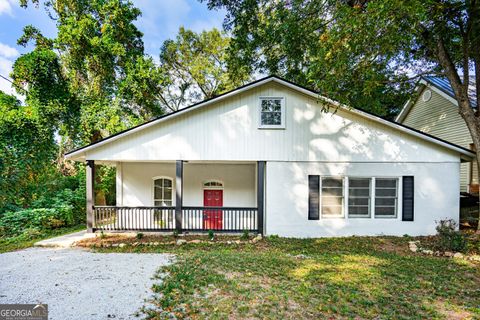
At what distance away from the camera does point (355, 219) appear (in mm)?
8531

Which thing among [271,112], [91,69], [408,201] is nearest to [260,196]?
[271,112]

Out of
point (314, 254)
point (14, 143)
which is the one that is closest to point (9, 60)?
point (14, 143)

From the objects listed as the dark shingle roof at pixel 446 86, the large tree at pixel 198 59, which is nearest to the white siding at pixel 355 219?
the dark shingle roof at pixel 446 86

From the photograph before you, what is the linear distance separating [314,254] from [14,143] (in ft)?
45.2

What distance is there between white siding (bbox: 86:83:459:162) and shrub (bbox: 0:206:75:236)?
4020 millimetres

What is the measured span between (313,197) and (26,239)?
1057cm

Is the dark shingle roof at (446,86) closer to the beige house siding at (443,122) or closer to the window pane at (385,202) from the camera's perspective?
the beige house siding at (443,122)

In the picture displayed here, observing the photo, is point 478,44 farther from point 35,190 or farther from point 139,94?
point 35,190

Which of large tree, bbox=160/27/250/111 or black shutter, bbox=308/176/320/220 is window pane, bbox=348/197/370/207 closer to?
black shutter, bbox=308/176/320/220

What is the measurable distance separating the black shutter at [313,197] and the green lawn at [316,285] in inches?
61.7

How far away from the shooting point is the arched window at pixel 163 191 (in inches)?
432

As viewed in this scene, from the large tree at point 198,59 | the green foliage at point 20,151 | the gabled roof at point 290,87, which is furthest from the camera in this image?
the large tree at point 198,59

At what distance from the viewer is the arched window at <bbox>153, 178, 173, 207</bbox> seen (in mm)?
10984

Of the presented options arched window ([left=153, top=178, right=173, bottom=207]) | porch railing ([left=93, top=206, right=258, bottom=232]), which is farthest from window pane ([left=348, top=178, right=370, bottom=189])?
arched window ([left=153, top=178, right=173, bottom=207])
